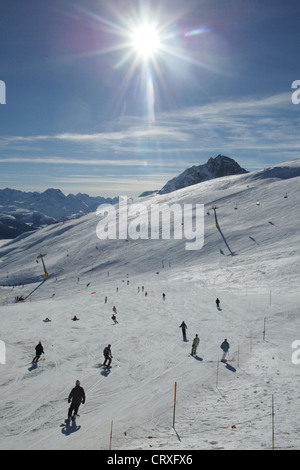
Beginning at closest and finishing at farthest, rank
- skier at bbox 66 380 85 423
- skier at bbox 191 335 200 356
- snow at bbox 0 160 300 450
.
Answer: snow at bbox 0 160 300 450, skier at bbox 66 380 85 423, skier at bbox 191 335 200 356

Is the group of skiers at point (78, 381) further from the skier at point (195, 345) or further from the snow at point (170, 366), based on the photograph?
the snow at point (170, 366)

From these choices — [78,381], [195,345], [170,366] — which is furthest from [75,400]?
[195,345]

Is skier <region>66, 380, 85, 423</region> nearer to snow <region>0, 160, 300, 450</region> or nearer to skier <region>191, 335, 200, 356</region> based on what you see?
snow <region>0, 160, 300, 450</region>

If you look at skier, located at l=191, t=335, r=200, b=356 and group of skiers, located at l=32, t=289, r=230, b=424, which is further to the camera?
skier, located at l=191, t=335, r=200, b=356

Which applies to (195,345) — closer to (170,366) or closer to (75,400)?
(170,366)

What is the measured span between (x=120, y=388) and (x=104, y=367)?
2.37 metres

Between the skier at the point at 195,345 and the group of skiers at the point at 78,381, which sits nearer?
the group of skiers at the point at 78,381

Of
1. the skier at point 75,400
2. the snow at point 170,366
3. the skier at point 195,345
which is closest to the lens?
the snow at point 170,366

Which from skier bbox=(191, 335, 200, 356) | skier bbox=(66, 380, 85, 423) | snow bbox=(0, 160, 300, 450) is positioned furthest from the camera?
skier bbox=(191, 335, 200, 356)

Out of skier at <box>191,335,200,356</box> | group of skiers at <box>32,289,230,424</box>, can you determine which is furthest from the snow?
skier at <box>191,335,200,356</box>

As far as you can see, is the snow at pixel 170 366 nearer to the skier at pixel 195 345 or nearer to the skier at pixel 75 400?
the skier at pixel 75 400

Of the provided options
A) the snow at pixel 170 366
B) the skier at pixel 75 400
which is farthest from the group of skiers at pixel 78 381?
the snow at pixel 170 366

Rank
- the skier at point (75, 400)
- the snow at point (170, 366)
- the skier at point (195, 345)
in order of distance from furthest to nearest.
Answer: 1. the skier at point (195, 345)
2. the skier at point (75, 400)
3. the snow at point (170, 366)
